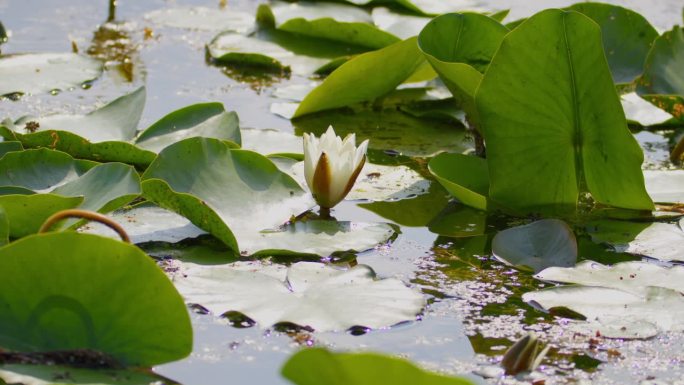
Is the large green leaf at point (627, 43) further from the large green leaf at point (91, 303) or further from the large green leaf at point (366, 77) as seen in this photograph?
the large green leaf at point (91, 303)

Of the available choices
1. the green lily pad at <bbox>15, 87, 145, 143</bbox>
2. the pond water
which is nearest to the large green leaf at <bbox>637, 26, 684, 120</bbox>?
the pond water

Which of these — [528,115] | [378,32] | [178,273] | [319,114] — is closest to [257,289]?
[178,273]

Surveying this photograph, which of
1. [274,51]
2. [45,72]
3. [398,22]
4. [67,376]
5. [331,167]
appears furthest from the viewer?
[398,22]

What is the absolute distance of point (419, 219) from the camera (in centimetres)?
196

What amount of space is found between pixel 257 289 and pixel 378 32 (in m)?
1.49

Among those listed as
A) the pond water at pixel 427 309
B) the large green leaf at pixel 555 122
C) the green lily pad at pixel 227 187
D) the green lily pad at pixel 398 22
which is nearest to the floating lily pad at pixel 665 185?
Answer: the large green leaf at pixel 555 122

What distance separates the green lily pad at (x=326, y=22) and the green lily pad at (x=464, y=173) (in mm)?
916

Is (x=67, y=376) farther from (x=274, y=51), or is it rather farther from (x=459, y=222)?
(x=274, y=51)

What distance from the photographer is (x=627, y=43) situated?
2.70 meters

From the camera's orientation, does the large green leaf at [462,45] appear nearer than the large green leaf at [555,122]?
No

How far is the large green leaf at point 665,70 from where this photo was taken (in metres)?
2.48

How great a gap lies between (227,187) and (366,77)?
2.26 feet

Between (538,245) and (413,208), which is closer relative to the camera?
(538,245)

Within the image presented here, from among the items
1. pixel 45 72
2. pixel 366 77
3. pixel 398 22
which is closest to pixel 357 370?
pixel 366 77
